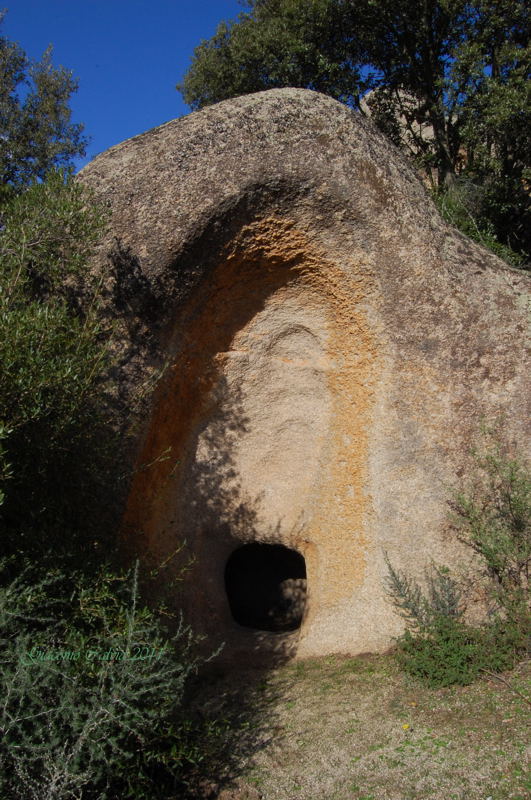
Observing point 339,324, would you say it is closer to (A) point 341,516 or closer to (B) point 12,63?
(A) point 341,516

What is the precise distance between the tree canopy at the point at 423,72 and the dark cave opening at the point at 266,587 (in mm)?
6252

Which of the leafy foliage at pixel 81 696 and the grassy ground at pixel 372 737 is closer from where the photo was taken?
the leafy foliage at pixel 81 696

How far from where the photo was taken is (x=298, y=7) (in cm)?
1317

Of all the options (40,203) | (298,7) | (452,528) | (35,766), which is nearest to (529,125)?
(298,7)

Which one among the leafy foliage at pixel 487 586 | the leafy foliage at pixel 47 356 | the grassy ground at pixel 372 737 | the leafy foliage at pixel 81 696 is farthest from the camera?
the leafy foliage at pixel 487 586

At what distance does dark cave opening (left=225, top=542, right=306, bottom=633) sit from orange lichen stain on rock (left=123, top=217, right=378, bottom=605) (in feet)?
5.02

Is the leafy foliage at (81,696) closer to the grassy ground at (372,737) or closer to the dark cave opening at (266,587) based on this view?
the grassy ground at (372,737)

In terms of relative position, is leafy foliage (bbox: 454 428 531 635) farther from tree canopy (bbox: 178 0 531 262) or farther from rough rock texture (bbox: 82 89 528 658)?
tree canopy (bbox: 178 0 531 262)

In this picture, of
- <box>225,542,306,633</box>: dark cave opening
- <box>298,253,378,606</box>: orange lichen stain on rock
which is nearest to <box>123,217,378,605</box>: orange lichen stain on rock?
<box>298,253,378,606</box>: orange lichen stain on rock

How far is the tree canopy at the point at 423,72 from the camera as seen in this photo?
11.4 m

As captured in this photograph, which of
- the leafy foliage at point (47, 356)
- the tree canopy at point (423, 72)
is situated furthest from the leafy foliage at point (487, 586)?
the tree canopy at point (423, 72)

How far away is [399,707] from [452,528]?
5.16ft

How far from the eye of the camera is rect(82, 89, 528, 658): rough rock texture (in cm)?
559

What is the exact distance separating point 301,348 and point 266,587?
3284 mm
